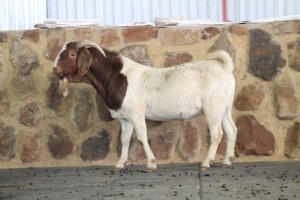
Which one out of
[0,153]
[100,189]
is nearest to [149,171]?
[100,189]

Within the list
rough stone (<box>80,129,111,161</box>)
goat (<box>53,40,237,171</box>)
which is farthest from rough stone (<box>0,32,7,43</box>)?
rough stone (<box>80,129,111,161</box>)

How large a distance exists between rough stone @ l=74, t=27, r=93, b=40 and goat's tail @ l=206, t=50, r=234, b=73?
4.84 feet

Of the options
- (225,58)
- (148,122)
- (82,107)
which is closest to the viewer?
(225,58)

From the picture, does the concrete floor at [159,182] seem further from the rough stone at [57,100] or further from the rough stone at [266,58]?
the rough stone at [266,58]

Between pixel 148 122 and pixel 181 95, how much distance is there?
904 millimetres

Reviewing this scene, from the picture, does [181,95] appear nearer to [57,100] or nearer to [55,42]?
[57,100]

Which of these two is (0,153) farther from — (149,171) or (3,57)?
(149,171)

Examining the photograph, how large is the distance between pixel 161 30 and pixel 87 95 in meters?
1.06

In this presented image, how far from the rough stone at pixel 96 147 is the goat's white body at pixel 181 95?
64cm

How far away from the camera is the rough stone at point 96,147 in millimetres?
8695

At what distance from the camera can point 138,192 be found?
21.0 feet

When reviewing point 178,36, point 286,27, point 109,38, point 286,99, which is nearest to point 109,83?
point 109,38

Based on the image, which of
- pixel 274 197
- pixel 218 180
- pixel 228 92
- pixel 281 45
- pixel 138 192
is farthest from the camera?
pixel 281 45

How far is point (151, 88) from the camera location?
26.1 ft
